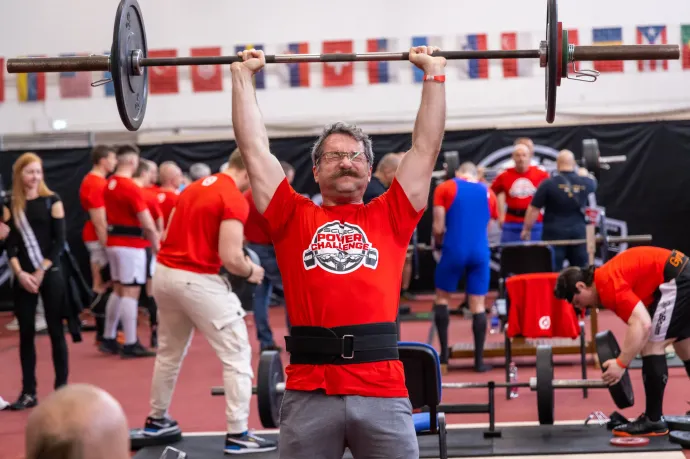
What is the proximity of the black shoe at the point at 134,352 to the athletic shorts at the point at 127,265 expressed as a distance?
0.54 metres

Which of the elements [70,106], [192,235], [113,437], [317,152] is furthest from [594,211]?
[70,106]

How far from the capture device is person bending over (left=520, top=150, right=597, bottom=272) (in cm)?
799

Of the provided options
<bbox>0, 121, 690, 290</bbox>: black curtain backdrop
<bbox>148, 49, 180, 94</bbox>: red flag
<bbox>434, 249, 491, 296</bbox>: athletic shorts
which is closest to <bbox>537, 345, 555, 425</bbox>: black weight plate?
<bbox>434, 249, 491, 296</bbox>: athletic shorts

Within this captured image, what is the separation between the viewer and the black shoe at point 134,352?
7.61 metres

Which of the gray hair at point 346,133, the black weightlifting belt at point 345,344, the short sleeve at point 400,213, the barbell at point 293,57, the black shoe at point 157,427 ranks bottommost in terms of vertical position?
the black shoe at point 157,427

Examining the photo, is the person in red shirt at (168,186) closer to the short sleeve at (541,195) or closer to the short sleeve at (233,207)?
the short sleeve at (541,195)

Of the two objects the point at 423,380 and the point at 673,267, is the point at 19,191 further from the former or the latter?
the point at 673,267

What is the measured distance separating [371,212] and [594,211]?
4.86 m

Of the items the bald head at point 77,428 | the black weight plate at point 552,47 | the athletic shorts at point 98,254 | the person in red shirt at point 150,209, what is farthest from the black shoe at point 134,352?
the bald head at point 77,428

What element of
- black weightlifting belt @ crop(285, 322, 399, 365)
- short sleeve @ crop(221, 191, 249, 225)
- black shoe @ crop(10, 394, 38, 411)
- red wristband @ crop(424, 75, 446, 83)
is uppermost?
red wristband @ crop(424, 75, 446, 83)

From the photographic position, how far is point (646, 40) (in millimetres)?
11352

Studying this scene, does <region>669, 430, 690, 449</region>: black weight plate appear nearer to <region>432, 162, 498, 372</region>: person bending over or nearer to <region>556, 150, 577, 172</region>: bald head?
<region>432, 162, 498, 372</region>: person bending over

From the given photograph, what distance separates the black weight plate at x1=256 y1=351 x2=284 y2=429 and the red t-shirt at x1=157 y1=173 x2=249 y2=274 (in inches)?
23.1

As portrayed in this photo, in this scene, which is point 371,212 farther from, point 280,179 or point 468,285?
point 468,285
